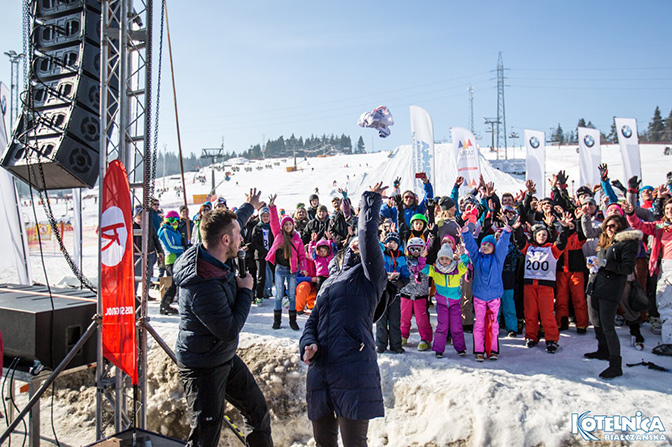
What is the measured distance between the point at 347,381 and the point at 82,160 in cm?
473

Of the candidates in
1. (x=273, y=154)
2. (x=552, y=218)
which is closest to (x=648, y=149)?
(x=552, y=218)

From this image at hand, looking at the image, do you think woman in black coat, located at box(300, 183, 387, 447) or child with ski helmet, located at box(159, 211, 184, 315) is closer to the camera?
woman in black coat, located at box(300, 183, 387, 447)

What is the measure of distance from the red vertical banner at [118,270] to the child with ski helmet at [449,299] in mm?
3703

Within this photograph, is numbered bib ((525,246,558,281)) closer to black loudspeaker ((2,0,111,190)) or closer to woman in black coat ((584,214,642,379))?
woman in black coat ((584,214,642,379))

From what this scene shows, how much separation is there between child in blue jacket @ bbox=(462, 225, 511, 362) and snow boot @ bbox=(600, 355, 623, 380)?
1210mm

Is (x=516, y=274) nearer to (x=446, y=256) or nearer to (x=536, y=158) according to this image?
(x=446, y=256)

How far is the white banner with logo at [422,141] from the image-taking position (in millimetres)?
12422

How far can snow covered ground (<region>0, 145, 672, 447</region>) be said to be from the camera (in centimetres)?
423

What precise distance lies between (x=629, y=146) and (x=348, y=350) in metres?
14.5

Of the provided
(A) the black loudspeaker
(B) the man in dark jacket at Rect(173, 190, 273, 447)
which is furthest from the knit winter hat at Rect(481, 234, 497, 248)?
(A) the black loudspeaker

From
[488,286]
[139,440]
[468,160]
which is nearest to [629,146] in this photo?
[468,160]

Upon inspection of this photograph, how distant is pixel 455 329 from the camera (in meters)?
5.82

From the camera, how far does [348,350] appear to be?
2.62 metres

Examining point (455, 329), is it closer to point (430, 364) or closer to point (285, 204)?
point (430, 364)
